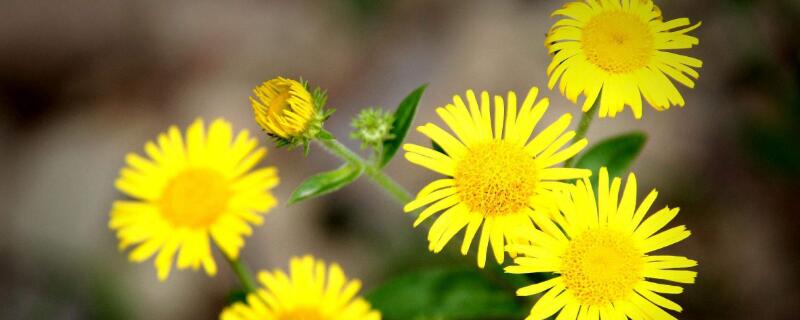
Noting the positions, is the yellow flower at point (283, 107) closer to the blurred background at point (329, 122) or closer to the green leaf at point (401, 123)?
the green leaf at point (401, 123)

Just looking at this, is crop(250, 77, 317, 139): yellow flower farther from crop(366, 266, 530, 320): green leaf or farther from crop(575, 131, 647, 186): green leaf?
crop(575, 131, 647, 186): green leaf

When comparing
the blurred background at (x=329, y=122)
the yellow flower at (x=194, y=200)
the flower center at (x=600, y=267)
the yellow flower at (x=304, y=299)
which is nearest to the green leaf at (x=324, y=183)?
the yellow flower at (x=304, y=299)

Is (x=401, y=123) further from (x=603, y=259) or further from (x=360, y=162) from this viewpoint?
(x=603, y=259)

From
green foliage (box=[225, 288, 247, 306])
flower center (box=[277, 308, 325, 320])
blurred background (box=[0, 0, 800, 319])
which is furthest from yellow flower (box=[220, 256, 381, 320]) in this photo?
blurred background (box=[0, 0, 800, 319])

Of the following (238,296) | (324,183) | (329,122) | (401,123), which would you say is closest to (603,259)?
(401,123)

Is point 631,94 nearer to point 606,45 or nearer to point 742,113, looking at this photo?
point 606,45
